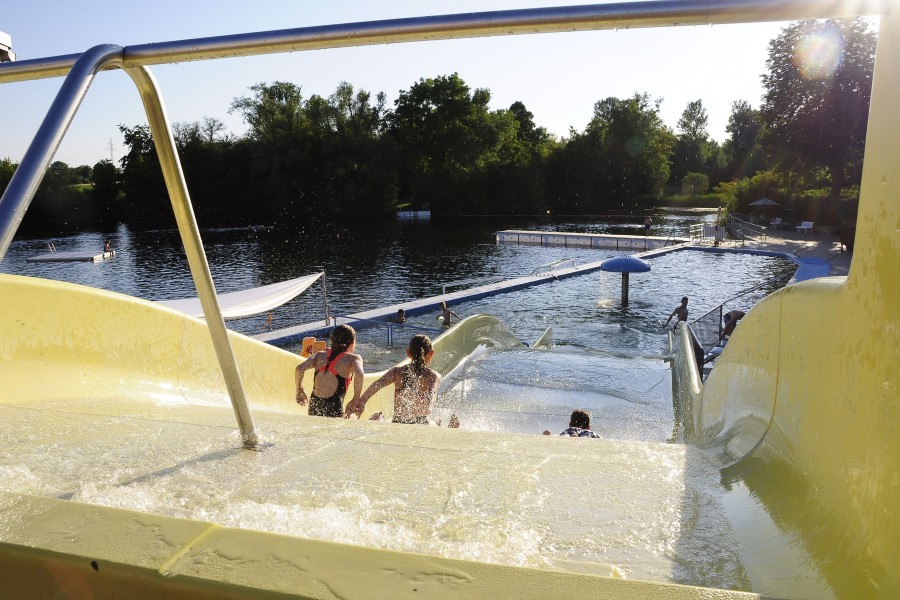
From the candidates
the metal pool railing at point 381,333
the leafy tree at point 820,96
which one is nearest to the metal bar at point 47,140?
the metal pool railing at point 381,333

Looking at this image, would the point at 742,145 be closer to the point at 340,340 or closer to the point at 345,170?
the point at 345,170

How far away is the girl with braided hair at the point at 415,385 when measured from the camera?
5.61m

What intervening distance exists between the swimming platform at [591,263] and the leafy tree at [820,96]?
17.0 ft

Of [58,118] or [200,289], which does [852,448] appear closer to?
[200,289]

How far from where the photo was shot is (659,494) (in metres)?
2.26

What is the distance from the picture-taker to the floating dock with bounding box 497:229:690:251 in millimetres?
41500

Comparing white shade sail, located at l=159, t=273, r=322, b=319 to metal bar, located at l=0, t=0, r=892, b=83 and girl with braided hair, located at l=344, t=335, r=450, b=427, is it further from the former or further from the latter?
metal bar, located at l=0, t=0, r=892, b=83

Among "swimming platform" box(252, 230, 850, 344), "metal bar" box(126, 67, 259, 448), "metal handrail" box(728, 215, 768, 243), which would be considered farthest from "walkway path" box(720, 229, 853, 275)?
"metal bar" box(126, 67, 259, 448)

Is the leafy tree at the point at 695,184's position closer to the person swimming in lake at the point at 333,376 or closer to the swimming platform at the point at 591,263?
the swimming platform at the point at 591,263

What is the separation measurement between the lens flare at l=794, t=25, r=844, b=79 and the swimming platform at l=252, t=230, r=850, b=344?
10.2 metres

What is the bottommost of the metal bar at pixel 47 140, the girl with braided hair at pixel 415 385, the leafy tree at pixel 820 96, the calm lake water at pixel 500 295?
the calm lake water at pixel 500 295

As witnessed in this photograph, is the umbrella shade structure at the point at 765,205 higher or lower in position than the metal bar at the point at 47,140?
lower

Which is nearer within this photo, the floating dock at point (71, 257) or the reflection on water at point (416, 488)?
the reflection on water at point (416, 488)

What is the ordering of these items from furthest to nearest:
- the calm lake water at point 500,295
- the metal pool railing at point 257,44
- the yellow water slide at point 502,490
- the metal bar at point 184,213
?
1. the calm lake water at point 500,295
2. the metal bar at point 184,213
3. the metal pool railing at point 257,44
4. the yellow water slide at point 502,490
